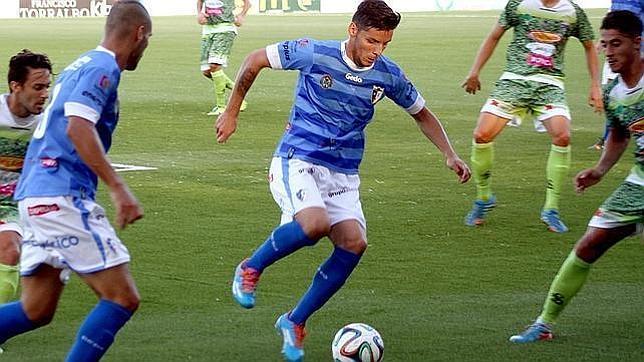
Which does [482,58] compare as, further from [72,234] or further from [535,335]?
[72,234]

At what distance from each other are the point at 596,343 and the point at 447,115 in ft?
37.2

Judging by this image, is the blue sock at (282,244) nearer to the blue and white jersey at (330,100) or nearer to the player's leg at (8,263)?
the blue and white jersey at (330,100)

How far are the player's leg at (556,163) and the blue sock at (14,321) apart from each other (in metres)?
5.60

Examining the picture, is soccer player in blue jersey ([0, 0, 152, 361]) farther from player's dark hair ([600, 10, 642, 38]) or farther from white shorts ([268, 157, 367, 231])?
player's dark hair ([600, 10, 642, 38])

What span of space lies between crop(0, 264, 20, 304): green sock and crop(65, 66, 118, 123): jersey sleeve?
1.74 m

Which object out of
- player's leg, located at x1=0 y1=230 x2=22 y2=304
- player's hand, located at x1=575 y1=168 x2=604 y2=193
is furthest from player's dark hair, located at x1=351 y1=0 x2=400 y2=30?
player's leg, located at x1=0 y1=230 x2=22 y2=304

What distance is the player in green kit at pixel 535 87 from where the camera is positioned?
35.7 ft

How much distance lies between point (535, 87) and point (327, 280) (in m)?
4.30

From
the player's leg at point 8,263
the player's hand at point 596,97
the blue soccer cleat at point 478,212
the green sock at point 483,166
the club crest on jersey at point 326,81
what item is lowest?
the blue soccer cleat at point 478,212

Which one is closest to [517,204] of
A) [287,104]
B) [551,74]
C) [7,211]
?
[551,74]

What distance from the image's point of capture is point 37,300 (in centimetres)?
607

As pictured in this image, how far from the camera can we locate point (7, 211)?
23.7 ft

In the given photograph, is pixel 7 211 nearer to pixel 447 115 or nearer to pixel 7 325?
pixel 7 325

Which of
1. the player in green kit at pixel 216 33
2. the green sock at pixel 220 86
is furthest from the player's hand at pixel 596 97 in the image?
the player in green kit at pixel 216 33
